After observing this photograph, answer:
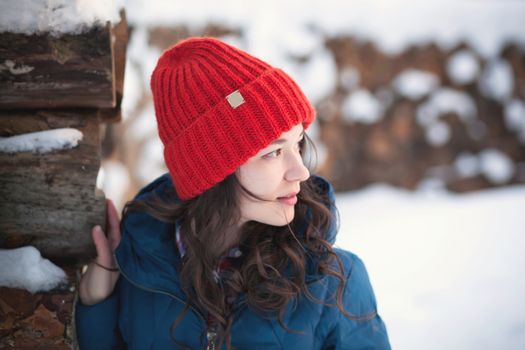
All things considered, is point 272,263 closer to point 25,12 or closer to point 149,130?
point 25,12

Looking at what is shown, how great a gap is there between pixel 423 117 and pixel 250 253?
3857 millimetres

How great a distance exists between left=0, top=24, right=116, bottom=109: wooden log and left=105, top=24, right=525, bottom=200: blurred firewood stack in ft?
10.9

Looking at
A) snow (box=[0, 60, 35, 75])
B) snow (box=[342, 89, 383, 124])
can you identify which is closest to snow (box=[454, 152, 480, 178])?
snow (box=[342, 89, 383, 124])

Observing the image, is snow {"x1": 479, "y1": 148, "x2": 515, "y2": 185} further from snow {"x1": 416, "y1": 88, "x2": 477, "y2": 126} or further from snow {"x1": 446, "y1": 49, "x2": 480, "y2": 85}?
snow {"x1": 446, "y1": 49, "x2": 480, "y2": 85}

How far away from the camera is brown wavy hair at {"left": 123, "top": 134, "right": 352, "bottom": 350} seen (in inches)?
58.2

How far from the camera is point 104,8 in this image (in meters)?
1.43

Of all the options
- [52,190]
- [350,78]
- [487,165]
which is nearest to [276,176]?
[52,190]

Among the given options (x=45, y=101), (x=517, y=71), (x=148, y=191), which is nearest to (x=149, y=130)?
(x=148, y=191)

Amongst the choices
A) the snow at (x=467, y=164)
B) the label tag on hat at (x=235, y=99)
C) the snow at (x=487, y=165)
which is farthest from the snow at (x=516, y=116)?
the label tag on hat at (x=235, y=99)

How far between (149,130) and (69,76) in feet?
9.07

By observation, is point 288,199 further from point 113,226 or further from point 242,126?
point 113,226

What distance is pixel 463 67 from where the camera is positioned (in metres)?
4.80

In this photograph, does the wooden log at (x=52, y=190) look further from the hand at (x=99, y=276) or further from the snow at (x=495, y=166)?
the snow at (x=495, y=166)

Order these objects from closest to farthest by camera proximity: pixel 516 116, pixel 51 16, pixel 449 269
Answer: pixel 51 16
pixel 449 269
pixel 516 116
